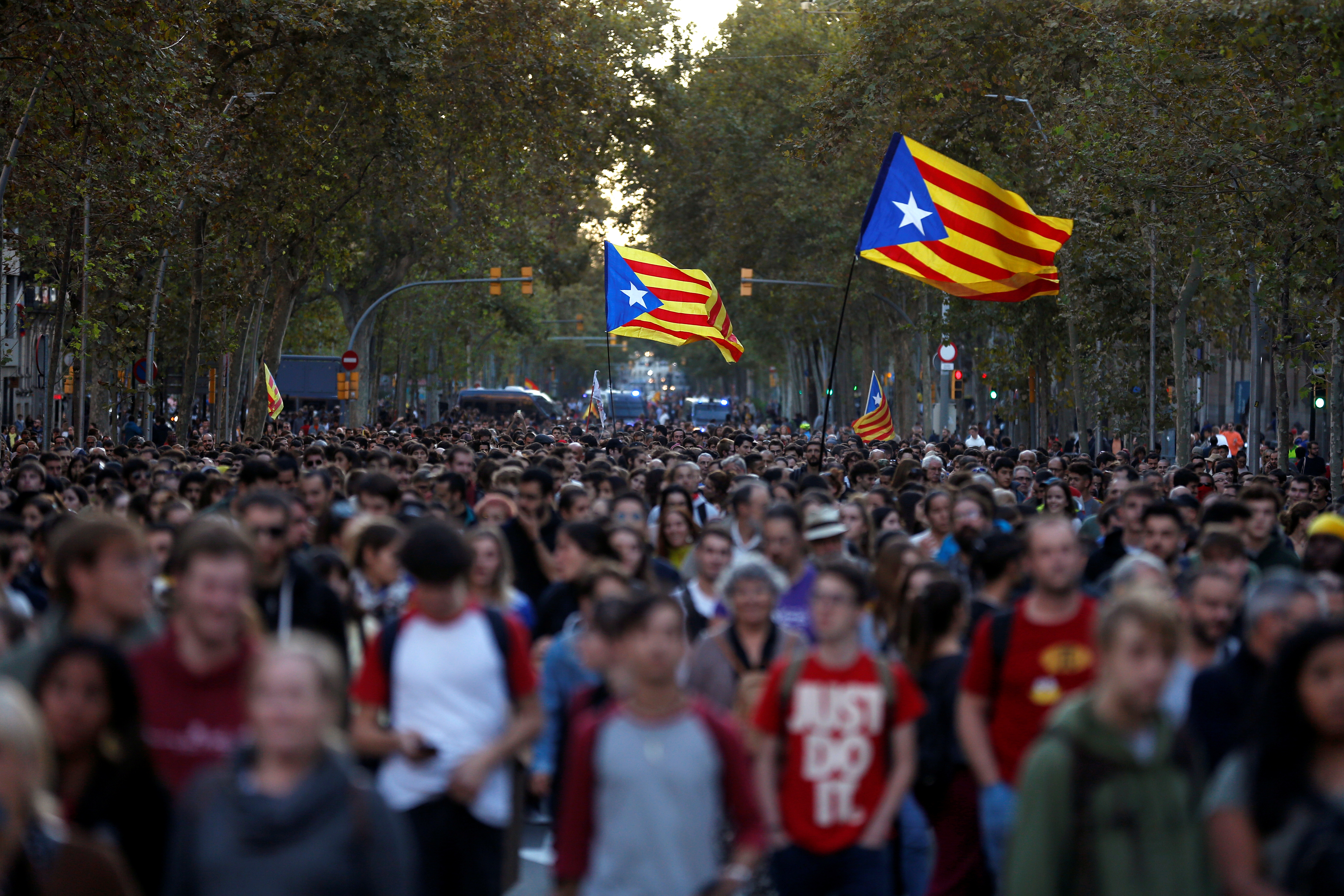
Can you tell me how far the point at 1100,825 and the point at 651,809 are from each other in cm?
113

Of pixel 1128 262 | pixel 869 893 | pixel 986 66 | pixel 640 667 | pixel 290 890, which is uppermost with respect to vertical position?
pixel 986 66

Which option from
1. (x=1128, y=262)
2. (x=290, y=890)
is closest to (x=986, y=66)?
(x=1128, y=262)

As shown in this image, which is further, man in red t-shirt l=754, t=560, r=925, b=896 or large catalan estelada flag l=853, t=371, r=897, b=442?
large catalan estelada flag l=853, t=371, r=897, b=442

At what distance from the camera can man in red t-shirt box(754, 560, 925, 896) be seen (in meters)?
5.62

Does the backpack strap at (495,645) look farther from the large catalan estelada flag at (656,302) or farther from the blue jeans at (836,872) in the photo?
the large catalan estelada flag at (656,302)

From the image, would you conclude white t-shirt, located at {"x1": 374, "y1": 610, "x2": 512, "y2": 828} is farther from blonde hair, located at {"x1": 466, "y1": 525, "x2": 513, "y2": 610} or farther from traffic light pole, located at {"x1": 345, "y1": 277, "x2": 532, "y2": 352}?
traffic light pole, located at {"x1": 345, "y1": 277, "x2": 532, "y2": 352}

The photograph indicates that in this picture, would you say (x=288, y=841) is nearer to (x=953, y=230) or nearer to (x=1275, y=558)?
(x=1275, y=558)

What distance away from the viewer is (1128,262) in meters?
30.9

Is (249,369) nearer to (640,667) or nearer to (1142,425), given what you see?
(1142,425)

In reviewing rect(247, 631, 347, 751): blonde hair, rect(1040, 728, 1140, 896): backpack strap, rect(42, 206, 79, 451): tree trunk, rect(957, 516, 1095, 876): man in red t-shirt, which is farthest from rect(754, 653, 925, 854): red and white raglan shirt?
rect(42, 206, 79, 451): tree trunk

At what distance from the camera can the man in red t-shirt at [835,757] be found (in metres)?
5.62

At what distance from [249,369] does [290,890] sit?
4480 centimetres

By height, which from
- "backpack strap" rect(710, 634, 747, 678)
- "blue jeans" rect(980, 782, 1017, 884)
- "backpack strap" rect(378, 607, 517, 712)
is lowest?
"blue jeans" rect(980, 782, 1017, 884)

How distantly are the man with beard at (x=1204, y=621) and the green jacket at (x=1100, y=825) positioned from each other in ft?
6.07
